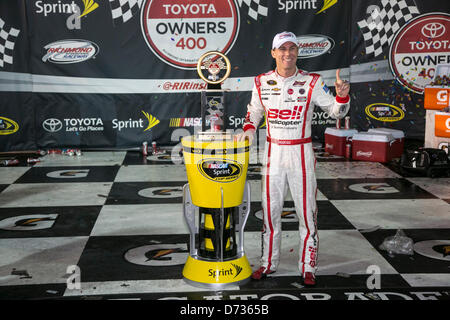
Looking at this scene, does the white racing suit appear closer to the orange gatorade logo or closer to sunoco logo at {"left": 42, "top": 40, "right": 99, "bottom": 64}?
the orange gatorade logo

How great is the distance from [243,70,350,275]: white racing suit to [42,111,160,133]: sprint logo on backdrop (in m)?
5.64

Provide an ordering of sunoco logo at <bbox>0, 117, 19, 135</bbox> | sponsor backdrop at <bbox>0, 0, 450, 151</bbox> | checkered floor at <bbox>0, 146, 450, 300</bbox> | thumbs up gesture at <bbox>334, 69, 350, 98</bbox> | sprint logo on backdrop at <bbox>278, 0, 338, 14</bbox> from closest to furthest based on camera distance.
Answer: thumbs up gesture at <bbox>334, 69, 350, 98</bbox> → checkered floor at <bbox>0, 146, 450, 300</bbox> → sunoco logo at <bbox>0, 117, 19, 135</bbox> → sponsor backdrop at <bbox>0, 0, 450, 151</bbox> → sprint logo on backdrop at <bbox>278, 0, 338, 14</bbox>

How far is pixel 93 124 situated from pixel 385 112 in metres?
4.87

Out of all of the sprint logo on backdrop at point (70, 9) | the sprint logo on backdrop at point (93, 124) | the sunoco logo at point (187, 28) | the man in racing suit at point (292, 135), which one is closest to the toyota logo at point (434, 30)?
the sunoco logo at point (187, 28)

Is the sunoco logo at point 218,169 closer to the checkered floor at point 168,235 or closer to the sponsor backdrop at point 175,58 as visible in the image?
the checkered floor at point 168,235

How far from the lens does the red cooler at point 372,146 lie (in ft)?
27.4

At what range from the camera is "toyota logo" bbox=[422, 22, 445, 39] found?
9.23 metres

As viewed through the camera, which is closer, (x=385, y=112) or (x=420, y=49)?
(x=420, y=49)

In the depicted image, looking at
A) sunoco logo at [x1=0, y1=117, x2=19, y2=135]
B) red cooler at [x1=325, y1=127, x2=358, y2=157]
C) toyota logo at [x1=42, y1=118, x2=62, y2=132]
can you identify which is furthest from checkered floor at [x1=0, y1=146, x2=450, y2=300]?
toyota logo at [x1=42, y1=118, x2=62, y2=132]

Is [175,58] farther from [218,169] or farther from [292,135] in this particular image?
[218,169]

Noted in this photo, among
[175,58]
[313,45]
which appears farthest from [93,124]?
[313,45]

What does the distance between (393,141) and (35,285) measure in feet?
19.8

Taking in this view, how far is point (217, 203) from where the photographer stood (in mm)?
3896

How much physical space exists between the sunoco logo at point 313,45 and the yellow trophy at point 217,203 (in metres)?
5.63
